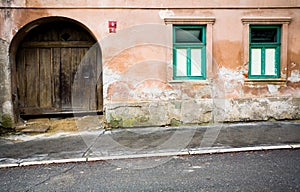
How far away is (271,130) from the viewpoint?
7293 mm

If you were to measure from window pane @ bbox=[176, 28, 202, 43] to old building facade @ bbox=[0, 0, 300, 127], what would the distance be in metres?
0.03

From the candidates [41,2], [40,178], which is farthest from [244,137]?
[41,2]

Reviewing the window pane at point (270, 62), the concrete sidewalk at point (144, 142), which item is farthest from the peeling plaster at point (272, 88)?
the concrete sidewalk at point (144, 142)

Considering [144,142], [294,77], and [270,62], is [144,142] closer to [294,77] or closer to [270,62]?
[270,62]

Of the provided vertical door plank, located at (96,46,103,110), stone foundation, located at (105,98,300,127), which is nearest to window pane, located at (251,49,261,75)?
stone foundation, located at (105,98,300,127)

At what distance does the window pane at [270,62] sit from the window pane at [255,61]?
0.23 meters

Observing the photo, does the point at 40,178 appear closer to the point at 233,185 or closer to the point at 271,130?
the point at 233,185

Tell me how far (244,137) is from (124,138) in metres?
2.73

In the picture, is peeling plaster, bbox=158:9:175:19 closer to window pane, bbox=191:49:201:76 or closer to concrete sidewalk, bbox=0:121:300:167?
window pane, bbox=191:49:201:76

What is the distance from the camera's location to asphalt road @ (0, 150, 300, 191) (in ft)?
13.4

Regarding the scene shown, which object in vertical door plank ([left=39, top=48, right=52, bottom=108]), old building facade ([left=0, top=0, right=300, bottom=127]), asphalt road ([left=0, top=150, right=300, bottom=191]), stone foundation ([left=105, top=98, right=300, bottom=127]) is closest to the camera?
asphalt road ([left=0, top=150, right=300, bottom=191])

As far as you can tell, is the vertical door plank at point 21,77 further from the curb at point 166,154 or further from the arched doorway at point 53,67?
the curb at point 166,154

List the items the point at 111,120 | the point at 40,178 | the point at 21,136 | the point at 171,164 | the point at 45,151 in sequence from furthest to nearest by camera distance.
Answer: the point at 111,120 < the point at 21,136 < the point at 45,151 < the point at 171,164 < the point at 40,178

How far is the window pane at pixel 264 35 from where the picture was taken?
8.32 metres
